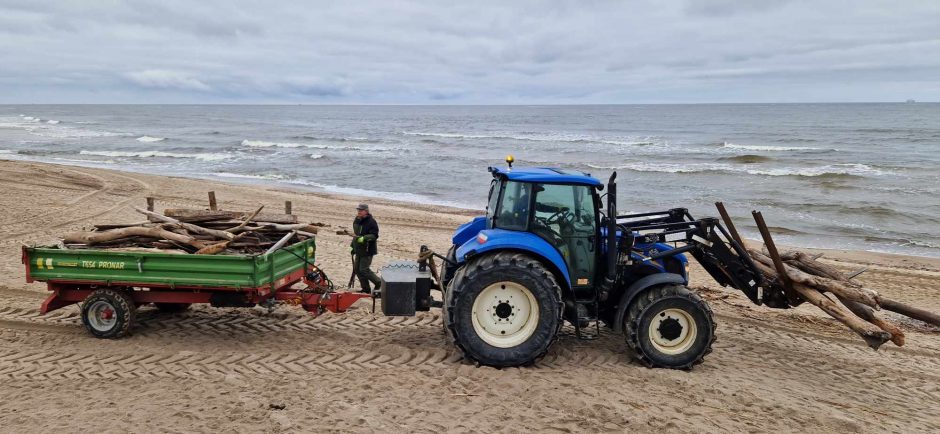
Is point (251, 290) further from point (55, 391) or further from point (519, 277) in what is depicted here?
point (519, 277)

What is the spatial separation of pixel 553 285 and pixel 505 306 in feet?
1.74

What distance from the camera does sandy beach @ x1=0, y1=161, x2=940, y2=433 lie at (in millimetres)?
4957

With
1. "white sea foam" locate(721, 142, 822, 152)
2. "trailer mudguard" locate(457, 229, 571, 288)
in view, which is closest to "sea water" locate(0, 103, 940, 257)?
"white sea foam" locate(721, 142, 822, 152)

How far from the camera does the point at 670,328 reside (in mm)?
6004

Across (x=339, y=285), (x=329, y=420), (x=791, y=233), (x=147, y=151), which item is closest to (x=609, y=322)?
(x=329, y=420)

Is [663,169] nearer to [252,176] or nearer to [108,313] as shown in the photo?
[252,176]

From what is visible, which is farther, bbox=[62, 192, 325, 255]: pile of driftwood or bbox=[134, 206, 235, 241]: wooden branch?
bbox=[134, 206, 235, 241]: wooden branch

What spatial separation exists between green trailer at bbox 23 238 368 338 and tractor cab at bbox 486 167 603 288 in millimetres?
1943

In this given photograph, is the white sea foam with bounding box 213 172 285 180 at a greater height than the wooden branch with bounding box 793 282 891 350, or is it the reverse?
the white sea foam with bounding box 213 172 285 180

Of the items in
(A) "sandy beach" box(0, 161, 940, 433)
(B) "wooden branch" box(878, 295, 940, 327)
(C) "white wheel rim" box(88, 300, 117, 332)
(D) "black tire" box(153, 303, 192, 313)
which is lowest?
(A) "sandy beach" box(0, 161, 940, 433)

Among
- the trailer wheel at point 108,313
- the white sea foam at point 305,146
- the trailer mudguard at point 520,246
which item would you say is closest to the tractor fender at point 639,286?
the trailer mudguard at point 520,246

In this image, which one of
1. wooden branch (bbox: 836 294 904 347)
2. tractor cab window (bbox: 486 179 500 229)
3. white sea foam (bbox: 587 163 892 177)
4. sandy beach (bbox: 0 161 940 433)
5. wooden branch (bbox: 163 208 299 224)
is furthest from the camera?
white sea foam (bbox: 587 163 892 177)

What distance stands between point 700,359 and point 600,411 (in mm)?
1523

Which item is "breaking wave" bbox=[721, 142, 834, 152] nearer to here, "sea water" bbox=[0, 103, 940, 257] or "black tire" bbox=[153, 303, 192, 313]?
"sea water" bbox=[0, 103, 940, 257]
